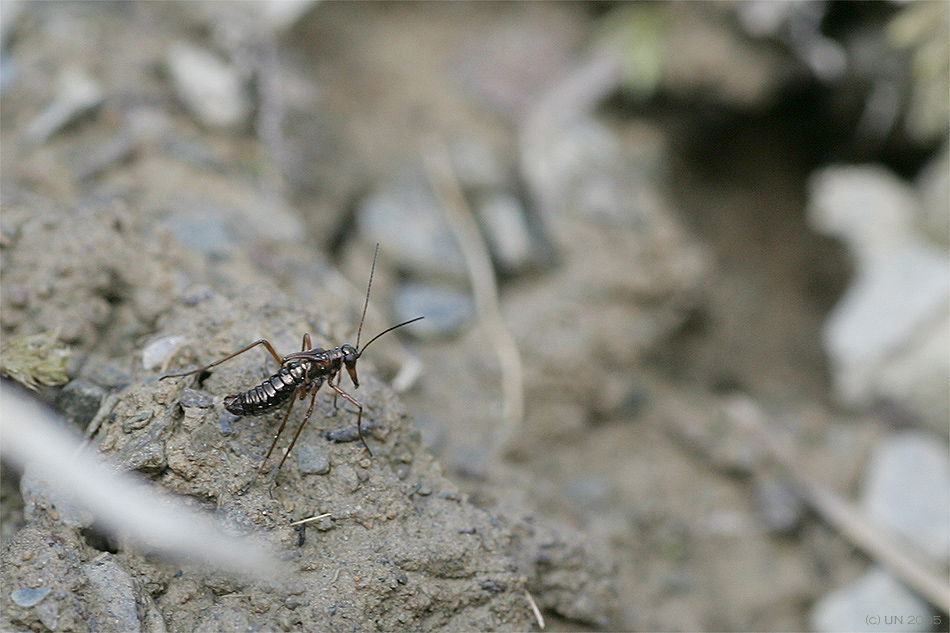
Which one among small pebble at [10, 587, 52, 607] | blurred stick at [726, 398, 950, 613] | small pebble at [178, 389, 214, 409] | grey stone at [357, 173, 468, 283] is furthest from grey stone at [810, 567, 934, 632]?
small pebble at [10, 587, 52, 607]

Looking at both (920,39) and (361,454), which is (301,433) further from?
(920,39)

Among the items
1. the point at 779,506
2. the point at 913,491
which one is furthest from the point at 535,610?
the point at 913,491

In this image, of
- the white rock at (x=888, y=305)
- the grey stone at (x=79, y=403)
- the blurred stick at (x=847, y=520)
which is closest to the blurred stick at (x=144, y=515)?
the grey stone at (x=79, y=403)

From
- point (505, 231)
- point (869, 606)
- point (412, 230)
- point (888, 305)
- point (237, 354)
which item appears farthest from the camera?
point (888, 305)

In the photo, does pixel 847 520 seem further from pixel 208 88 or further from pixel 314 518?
pixel 208 88

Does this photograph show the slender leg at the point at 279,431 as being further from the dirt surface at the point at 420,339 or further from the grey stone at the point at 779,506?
the grey stone at the point at 779,506

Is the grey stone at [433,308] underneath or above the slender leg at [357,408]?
above
